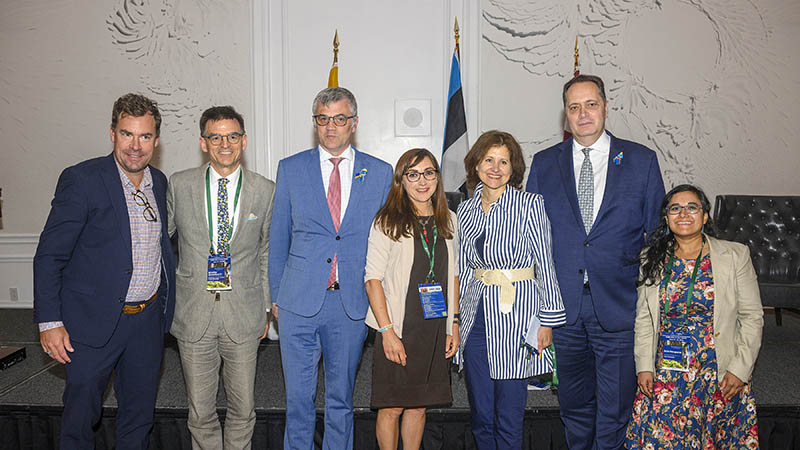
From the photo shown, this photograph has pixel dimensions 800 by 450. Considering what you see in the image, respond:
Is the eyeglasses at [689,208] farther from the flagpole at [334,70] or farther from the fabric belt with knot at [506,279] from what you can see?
the flagpole at [334,70]

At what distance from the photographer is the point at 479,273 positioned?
2.24m

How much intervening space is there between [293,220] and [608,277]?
4.70 ft

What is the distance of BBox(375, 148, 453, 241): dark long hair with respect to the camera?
222 cm

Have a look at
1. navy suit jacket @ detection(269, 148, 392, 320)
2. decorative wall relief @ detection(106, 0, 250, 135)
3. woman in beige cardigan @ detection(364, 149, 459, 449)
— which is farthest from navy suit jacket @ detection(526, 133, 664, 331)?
decorative wall relief @ detection(106, 0, 250, 135)

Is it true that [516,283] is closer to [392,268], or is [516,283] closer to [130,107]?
[392,268]

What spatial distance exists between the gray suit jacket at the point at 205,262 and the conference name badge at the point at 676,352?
1.80 meters

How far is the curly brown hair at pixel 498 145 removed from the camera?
7.29ft

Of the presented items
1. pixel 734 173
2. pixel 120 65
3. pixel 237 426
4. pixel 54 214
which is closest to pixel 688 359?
pixel 237 426

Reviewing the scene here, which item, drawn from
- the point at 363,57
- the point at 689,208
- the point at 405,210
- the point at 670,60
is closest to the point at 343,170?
the point at 405,210

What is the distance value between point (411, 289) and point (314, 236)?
19.2 inches

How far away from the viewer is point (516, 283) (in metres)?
2.19

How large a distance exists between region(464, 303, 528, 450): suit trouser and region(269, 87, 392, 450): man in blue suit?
51cm

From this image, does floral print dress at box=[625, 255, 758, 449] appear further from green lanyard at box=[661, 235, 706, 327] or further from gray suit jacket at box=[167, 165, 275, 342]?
gray suit jacket at box=[167, 165, 275, 342]

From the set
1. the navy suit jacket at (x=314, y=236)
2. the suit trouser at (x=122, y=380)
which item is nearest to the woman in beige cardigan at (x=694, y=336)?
the navy suit jacket at (x=314, y=236)
